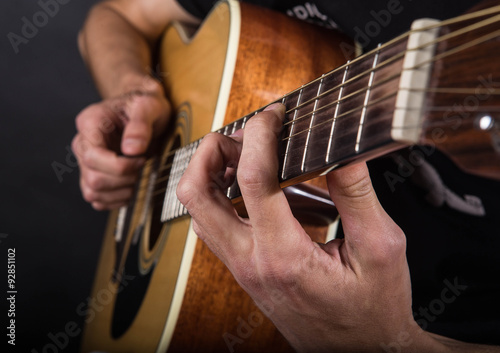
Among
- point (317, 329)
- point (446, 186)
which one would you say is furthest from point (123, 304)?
point (446, 186)

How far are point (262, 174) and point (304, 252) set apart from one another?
104 millimetres

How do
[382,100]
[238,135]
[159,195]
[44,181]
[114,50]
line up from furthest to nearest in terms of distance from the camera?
[44,181], [114,50], [159,195], [238,135], [382,100]

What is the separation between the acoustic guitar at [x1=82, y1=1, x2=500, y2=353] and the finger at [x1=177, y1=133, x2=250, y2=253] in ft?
0.10

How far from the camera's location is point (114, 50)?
1275 millimetres

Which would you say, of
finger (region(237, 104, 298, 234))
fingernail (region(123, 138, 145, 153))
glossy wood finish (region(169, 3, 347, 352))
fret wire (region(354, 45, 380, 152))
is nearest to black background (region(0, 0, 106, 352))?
fingernail (region(123, 138, 145, 153))

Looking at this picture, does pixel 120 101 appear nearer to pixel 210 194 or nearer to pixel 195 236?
pixel 195 236

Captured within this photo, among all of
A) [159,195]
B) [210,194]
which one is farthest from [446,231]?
[159,195]

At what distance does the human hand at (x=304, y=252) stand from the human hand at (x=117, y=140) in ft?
1.56

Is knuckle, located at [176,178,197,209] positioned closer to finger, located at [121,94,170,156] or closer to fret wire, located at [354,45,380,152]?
fret wire, located at [354,45,380,152]

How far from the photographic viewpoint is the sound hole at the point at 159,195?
92 cm

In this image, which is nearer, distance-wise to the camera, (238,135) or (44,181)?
(238,135)

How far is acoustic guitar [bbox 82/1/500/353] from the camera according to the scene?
32 cm

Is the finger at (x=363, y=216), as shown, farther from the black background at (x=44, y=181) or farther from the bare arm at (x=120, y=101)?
the black background at (x=44, y=181)

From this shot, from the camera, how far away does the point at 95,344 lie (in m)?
1.12
